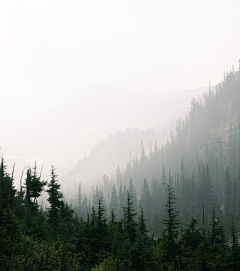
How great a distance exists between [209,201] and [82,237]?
85633mm

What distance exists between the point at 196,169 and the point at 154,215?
4747 cm

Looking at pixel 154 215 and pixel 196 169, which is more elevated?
pixel 196 169

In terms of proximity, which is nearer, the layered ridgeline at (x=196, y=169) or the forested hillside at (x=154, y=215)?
the forested hillside at (x=154, y=215)

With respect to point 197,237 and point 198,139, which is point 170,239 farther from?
point 198,139

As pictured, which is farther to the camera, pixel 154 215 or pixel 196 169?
Result: pixel 196 169

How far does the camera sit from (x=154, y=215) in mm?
109750

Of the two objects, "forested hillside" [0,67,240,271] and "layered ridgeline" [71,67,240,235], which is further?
"layered ridgeline" [71,67,240,235]

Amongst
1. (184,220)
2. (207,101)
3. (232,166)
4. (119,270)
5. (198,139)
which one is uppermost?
(207,101)

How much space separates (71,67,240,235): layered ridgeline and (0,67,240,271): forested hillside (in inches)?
17.8

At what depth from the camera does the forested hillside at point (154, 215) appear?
71.4ft

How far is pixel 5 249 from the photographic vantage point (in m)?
19.0

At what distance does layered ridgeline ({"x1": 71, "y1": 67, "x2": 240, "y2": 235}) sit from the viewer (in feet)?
345

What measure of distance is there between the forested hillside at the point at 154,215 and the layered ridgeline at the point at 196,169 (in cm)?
45

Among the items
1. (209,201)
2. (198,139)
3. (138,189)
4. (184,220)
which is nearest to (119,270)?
(184,220)
